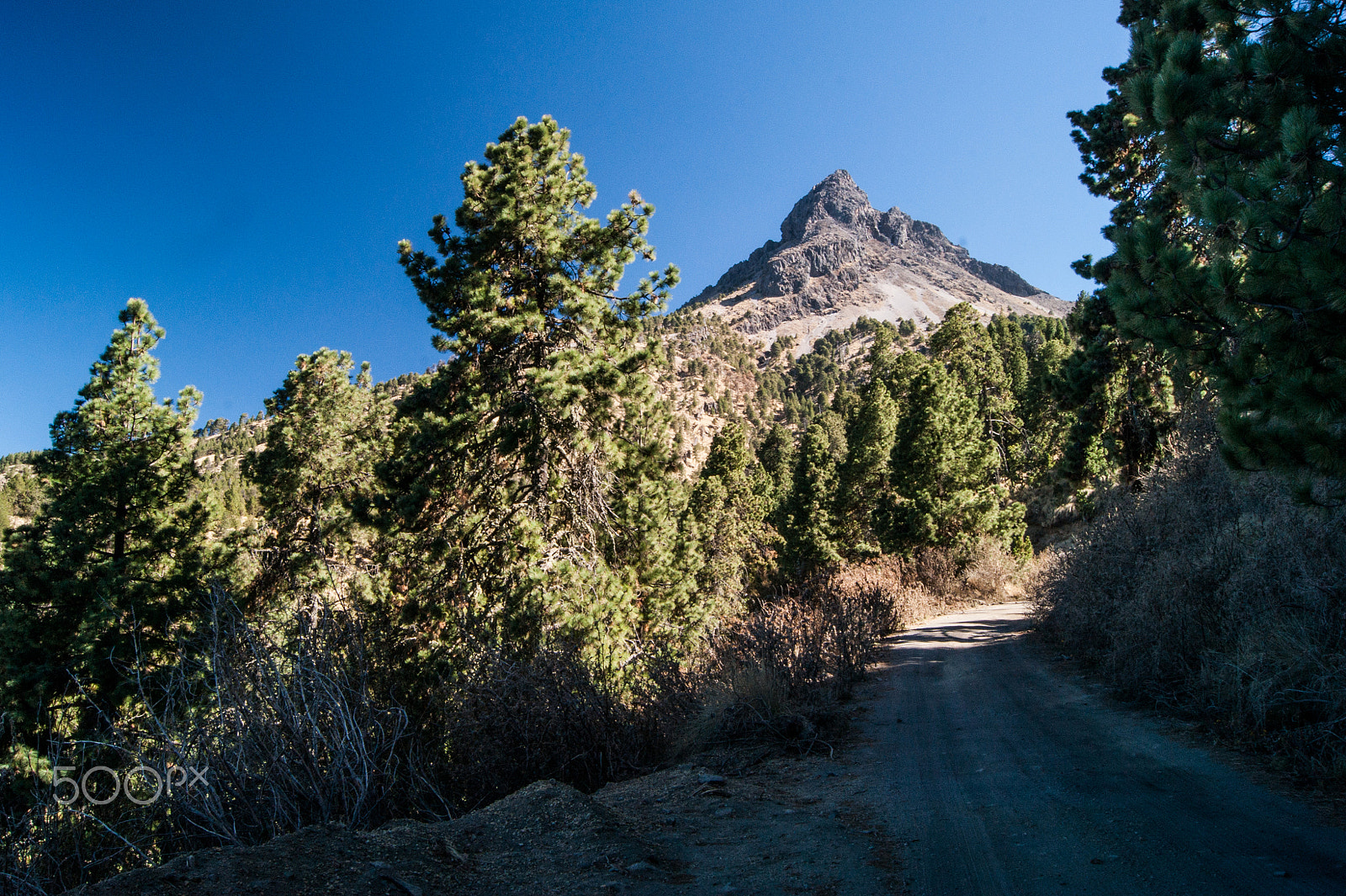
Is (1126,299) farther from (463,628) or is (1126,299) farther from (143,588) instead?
(143,588)

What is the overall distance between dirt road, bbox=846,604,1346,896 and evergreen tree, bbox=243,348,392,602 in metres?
14.2

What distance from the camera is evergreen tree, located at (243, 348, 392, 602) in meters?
16.7

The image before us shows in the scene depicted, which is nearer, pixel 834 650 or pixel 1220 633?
pixel 1220 633

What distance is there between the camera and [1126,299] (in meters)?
4.41

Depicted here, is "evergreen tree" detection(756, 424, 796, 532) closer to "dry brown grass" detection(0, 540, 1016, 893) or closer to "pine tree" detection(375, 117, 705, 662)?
"pine tree" detection(375, 117, 705, 662)

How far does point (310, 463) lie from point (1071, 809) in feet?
62.2

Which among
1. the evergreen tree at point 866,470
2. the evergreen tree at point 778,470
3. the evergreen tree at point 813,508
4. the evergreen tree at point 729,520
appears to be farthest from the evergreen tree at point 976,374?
the evergreen tree at point 729,520

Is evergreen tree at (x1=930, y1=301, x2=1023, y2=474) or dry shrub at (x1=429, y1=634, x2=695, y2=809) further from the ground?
evergreen tree at (x1=930, y1=301, x2=1023, y2=474)

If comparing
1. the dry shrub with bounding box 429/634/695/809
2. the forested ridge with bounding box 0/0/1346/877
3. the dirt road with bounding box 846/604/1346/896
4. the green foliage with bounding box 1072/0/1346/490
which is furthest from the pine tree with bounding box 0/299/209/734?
the green foliage with bounding box 1072/0/1346/490

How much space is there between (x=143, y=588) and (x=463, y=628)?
532 inches

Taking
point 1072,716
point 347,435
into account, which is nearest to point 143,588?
point 347,435

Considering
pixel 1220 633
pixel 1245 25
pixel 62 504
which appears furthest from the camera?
pixel 62 504

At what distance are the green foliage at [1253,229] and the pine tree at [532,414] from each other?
7.99 metres

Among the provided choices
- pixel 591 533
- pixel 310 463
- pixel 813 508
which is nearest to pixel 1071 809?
pixel 591 533
